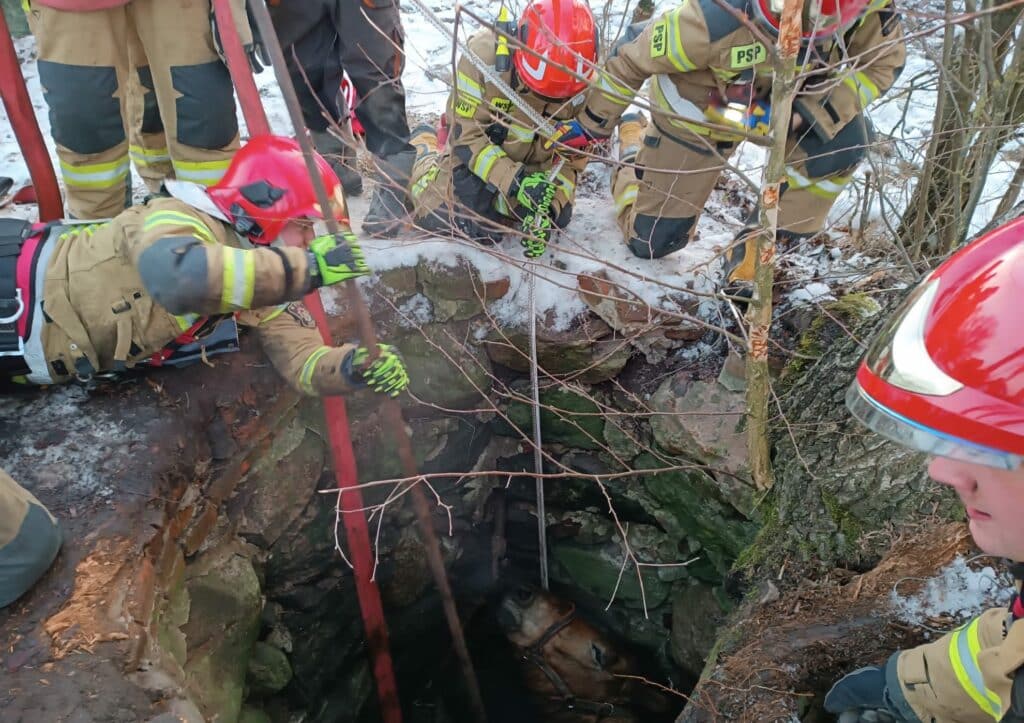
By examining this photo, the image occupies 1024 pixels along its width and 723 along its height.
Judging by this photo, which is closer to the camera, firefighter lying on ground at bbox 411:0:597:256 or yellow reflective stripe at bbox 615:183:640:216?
firefighter lying on ground at bbox 411:0:597:256

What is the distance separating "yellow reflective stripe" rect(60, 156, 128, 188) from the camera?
10.1 feet

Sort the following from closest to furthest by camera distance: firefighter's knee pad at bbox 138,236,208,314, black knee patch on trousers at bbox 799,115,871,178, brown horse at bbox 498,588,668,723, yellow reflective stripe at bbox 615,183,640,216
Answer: firefighter's knee pad at bbox 138,236,208,314 → black knee patch on trousers at bbox 799,115,871,178 → yellow reflective stripe at bbox 615,183,640,216 → brown horse at bbox 498,588,668,723

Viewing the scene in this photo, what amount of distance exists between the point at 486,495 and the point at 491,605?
2.84 feet

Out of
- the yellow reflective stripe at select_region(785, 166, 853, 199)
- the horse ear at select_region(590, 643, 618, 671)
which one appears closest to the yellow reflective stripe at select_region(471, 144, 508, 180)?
the yellow reflective stripe at select_region(785, 166, 853, 199)

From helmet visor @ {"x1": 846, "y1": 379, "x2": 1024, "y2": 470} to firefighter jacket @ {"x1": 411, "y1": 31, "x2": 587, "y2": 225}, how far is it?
8.04ft

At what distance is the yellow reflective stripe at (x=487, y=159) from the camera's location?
12.3 feet

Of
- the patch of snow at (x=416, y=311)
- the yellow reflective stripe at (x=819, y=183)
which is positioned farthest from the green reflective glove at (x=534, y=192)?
the yellow reflective stripe at (x=819, y=183)

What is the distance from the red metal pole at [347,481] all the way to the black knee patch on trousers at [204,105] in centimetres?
22

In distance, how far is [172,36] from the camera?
2.84 metres

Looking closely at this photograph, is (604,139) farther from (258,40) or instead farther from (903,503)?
(903,503)

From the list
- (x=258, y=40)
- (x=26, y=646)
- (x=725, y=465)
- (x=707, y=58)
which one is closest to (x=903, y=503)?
(x=725, y=465)

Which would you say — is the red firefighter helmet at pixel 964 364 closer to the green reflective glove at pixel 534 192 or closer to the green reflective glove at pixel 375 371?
the green reflective glove at pixel 375 371

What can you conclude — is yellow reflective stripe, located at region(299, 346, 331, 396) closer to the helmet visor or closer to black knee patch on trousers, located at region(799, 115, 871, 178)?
the helmet visor

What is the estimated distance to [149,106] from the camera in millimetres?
3172
